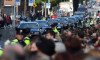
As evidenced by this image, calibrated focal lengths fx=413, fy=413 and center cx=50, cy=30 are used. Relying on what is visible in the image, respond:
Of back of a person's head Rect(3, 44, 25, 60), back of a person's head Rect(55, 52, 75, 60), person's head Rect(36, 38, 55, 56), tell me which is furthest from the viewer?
person's head Rect(36, 38, 55, 56)

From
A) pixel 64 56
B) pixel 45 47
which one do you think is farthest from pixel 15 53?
pixel 45 47

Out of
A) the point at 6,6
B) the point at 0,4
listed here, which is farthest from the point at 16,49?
the point at 6,6

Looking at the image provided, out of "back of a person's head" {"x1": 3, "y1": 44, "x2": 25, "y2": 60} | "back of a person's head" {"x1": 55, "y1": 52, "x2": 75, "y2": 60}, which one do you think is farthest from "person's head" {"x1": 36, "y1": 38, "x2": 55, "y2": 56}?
"back of a person's head" {"x1": 3, "y1": 44, "x2": 25, "y2": 60}

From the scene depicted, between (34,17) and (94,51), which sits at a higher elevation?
(94,51)

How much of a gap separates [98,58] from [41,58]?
105 centimetres

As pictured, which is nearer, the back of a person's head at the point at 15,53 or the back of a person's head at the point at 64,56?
the back of a person's head at the point at 15,53

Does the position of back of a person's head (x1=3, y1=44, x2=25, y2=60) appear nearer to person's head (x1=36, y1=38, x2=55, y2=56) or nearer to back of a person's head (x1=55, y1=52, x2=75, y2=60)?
back of a person's head (x1=55, y1=52, x2=75, y2=60)

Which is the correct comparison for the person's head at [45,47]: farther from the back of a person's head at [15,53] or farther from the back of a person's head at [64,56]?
the back of a person's head at [15,53]

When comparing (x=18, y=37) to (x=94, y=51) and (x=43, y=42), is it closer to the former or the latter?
(x=43, y=42)

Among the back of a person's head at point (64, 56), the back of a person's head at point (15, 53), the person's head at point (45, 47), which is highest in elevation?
→ the back of a person's head at point (15, 53)

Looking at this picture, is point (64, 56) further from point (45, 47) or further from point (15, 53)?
point (45, 47)

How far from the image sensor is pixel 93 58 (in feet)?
14.6

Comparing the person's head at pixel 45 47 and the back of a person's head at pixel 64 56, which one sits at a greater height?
the back of a person's head at pixel 64 56

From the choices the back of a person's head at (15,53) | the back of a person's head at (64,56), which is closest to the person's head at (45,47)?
the back of a person's head at (64,56)
